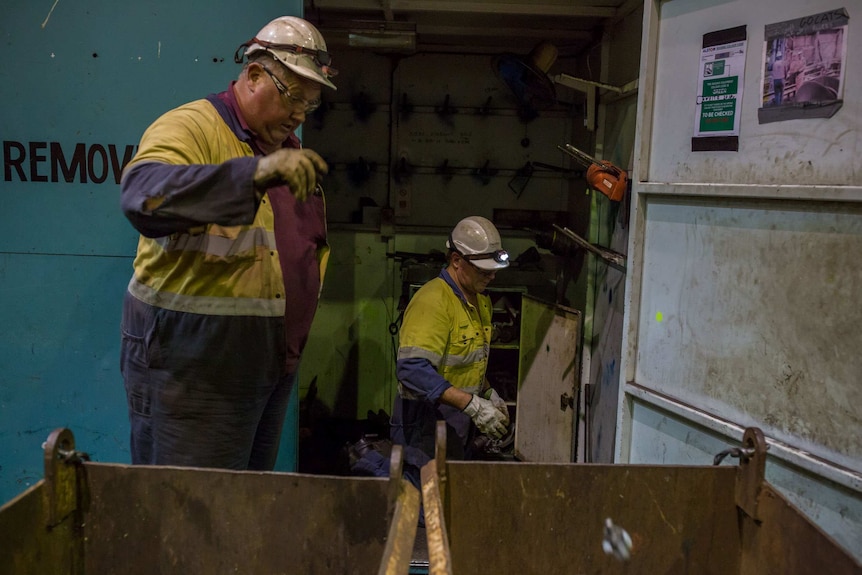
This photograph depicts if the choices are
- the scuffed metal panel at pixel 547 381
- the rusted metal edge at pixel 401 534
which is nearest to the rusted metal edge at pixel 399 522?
the rusted metal edge at pixel 401 534

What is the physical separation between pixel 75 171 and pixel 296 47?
103 centimetres

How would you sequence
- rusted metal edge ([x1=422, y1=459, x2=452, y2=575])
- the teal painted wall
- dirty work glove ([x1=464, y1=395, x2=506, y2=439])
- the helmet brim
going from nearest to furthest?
1. rusted metal edge ([x1=422, y1=459, x2=452, y2=575])
2. the teal painted wall
3. dirty work glove ([x1=464, y1=395, x2=506, y2=439])
4. the helmet brim

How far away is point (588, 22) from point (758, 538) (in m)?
2.80

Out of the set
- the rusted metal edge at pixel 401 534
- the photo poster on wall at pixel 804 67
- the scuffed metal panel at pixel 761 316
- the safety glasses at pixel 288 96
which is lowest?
the rusted metal edge at pixel 401 534

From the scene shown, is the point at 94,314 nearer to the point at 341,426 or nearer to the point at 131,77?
the point at 131,77

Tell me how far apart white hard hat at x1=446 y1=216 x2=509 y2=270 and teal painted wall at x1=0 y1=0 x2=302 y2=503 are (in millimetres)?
1057

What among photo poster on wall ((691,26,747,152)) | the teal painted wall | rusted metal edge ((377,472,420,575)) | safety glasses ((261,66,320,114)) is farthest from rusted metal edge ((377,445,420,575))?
the teal painted wall

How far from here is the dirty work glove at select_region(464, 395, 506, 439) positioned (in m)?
2.47

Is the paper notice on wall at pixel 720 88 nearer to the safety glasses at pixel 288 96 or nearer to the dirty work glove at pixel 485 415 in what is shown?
the safety glasses at pixel 288 96

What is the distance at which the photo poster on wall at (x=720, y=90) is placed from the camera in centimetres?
167

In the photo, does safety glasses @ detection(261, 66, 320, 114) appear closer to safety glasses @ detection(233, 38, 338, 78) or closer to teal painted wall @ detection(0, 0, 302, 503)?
safety glasses @ detection(233, 38, 338, 78)

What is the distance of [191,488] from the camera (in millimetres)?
1165

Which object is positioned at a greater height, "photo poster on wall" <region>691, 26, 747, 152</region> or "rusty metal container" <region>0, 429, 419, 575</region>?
"photo poster on wall" <region>691, 26, 747, 152</region>

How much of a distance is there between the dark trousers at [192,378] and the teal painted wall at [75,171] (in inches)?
27.8
